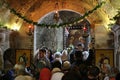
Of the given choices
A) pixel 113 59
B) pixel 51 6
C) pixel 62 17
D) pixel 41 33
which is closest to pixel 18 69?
pixel 113 59

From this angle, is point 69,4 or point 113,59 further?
point 69,4

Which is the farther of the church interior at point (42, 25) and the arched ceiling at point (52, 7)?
the arched ceiling at point (52, 7)

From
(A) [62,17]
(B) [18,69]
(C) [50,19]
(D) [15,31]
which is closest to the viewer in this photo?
(B) [18,69]

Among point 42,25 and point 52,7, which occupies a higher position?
point 52,7

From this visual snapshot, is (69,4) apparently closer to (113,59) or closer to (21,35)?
(21,35)

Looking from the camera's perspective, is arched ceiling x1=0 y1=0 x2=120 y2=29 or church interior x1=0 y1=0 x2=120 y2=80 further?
arched ceiling x1=0 y1=0 x2=120 y2=29

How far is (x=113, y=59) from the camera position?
638 inches

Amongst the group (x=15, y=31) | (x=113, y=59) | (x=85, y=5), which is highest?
(x=85, y=5)

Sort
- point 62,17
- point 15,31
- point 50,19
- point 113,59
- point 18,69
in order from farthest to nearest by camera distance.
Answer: point 62,17
point 50,19
point 15,31
point 113,59
point 18,69

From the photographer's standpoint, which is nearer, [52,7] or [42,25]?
[42,25]

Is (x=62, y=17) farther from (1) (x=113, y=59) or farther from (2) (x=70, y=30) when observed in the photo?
(1) (x=113, y=59)

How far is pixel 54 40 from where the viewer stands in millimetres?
23719

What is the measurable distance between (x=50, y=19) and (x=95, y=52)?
6.34 metres

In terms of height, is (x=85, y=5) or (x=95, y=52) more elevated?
(x=85, y=5)
